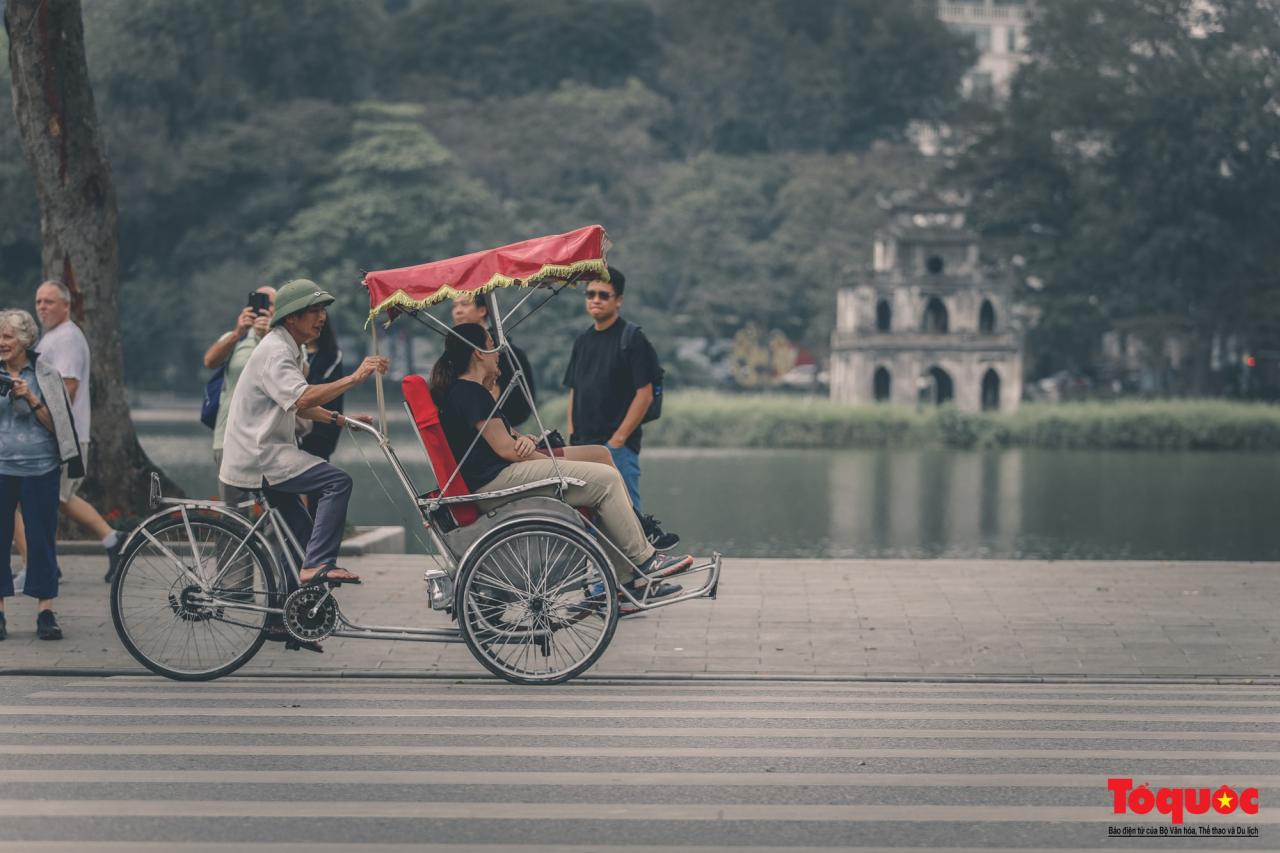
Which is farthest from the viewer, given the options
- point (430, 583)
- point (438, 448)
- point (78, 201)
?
point (78, 201)

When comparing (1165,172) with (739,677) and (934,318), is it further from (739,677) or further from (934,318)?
(739,677)

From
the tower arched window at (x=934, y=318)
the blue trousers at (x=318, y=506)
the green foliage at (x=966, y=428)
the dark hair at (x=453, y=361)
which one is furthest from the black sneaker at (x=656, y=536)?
the tower arched window at (x=934, y=318)

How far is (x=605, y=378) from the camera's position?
11.3 m

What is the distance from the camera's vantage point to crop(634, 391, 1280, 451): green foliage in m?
55.1

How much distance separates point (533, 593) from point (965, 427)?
4725 cm

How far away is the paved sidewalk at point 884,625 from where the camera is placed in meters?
9.56

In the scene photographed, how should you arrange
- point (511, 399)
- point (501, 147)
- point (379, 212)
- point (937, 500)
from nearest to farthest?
point (511, 399) → point (937, 500) → point (379, 212) → point (501, 147)

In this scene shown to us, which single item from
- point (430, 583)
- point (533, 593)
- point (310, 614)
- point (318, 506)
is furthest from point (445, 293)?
point (310, 614)

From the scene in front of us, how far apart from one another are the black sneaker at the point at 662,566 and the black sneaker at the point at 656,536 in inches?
3.3

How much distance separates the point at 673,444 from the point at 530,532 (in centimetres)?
4637

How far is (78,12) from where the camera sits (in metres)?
15.6

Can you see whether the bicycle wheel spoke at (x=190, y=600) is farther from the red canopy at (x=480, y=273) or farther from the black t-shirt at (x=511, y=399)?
the black t-shirt at (x=511, y=399)

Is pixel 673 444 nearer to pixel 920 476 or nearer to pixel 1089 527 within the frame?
pixel 920 476

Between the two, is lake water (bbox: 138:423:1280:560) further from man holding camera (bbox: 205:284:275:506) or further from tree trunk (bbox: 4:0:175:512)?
tree trunk (bbox: 4:0:175:512)
